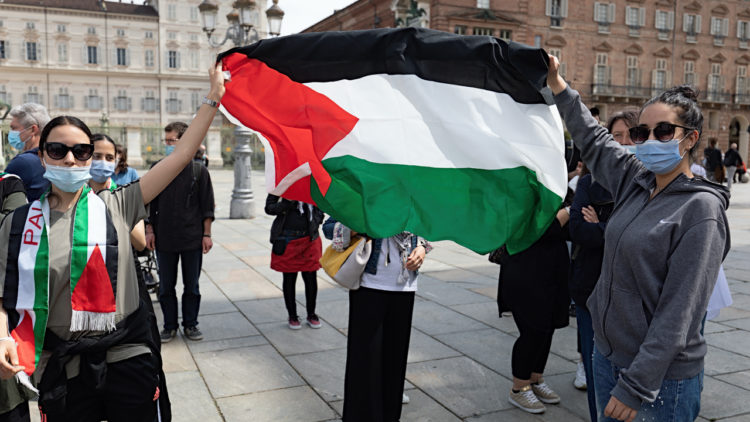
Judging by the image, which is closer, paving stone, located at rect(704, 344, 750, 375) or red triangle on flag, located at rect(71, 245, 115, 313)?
red triangle on flag, located at rect(71, 245, 115, 313)

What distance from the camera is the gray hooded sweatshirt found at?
2215 mm

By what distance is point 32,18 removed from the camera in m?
60.8

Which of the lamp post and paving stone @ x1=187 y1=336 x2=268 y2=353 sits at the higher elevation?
the lamp post

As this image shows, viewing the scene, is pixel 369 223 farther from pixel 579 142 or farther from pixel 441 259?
pixel 441 259

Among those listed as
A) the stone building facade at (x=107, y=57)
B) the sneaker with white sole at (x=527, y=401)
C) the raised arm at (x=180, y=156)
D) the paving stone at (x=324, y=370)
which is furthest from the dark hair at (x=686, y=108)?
the stone building facade at (x=107, y=57)

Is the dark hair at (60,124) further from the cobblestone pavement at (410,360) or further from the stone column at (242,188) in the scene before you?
the stone column at (242,188)

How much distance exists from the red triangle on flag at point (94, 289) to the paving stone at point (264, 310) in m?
3.83

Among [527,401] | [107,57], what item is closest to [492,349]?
[527,401]

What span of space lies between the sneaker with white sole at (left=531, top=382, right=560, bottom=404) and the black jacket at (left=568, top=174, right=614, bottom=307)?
0.89 meters

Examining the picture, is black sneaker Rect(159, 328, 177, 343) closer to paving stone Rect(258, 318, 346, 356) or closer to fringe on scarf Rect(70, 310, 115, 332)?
paving stone Rect(258, 318, 346, 356)

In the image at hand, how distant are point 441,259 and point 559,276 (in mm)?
5697

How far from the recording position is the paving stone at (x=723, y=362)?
4852 millimetres

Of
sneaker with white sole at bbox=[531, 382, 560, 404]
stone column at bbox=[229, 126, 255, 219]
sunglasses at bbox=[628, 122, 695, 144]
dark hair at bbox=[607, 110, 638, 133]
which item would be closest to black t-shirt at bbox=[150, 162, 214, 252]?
sneaker with white sole at bbox=[531, 382, 560, 404]

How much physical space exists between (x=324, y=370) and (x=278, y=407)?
2.43 ft
